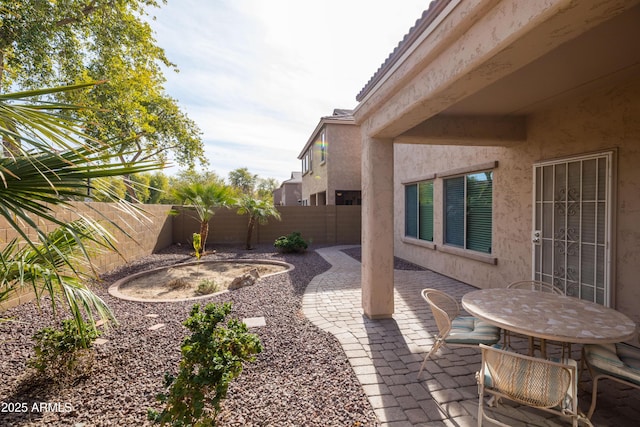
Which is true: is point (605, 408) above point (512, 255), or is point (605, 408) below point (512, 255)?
below

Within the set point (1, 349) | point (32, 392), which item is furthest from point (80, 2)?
point (32, 392)

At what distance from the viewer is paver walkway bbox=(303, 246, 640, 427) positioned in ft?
8.41

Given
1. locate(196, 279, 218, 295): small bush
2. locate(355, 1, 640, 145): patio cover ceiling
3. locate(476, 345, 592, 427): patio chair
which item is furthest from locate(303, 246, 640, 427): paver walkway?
locate(355, 1, 640, 145): patio cover ceiling

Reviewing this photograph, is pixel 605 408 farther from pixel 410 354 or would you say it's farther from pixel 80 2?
pixel 80 2

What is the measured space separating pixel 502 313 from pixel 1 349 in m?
5.57

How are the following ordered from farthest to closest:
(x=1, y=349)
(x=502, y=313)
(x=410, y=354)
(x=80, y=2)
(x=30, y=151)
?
(x=80, y=2), (x=410, y=354), (x=1, y=349), (x=502, y=313), (x=30, y=151)

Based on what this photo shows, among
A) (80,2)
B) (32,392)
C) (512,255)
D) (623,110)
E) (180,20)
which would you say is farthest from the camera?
(80,2)

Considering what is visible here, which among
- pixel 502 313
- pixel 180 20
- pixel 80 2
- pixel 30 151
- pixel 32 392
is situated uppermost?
pixel 80 2

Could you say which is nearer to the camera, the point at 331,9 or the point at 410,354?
the point at 410,354

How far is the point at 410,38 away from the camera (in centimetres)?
321

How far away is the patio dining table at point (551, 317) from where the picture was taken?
7.93ft

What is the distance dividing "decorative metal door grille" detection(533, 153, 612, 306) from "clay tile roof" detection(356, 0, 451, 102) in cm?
336

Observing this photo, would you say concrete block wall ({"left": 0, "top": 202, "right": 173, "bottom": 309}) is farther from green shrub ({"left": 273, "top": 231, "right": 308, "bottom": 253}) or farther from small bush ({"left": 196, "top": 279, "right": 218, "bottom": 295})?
green shrub ({"left": 273, "top": 231, "right": 308, "bottom": 253})

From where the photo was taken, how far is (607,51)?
10.3 ft
